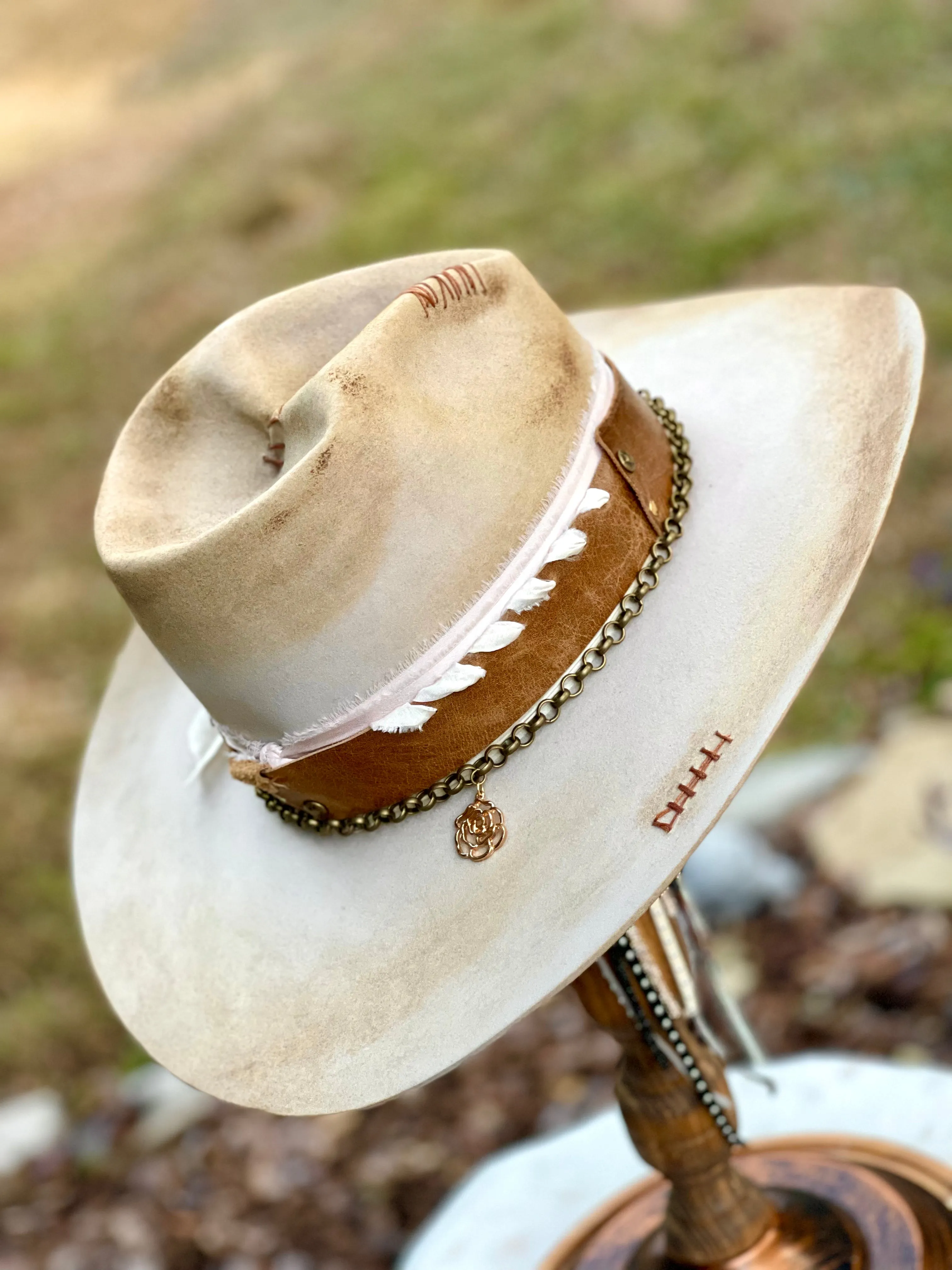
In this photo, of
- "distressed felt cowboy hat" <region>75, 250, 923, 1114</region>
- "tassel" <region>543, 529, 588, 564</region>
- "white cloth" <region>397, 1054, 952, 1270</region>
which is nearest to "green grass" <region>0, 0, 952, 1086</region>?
"white cloth" <region>397, 1054, 952, 1270</region>

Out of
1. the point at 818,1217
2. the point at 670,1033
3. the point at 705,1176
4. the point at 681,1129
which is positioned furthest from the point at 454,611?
the point at 818,1217

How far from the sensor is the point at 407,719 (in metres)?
1.42

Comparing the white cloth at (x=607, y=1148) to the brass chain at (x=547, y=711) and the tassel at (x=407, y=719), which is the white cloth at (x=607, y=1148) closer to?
the brass chain at (x=547, y=711)

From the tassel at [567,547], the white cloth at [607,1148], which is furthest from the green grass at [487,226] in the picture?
the tassel at [567,547]

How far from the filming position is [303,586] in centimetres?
139

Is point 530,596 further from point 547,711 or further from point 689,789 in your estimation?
point 689,789

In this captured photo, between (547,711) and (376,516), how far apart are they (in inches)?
11.3

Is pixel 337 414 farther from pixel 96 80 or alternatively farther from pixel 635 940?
pixel 96 80

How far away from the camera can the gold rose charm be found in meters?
1.47

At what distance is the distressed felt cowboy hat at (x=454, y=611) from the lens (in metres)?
1.39

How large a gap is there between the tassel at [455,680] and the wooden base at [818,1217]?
97cm

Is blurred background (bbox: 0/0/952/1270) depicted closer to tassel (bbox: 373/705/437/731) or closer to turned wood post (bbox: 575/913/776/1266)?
turned wood post (bbox: 575/913/776/1266)

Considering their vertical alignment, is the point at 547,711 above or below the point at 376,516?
below

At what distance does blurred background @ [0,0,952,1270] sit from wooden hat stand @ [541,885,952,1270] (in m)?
0.80
